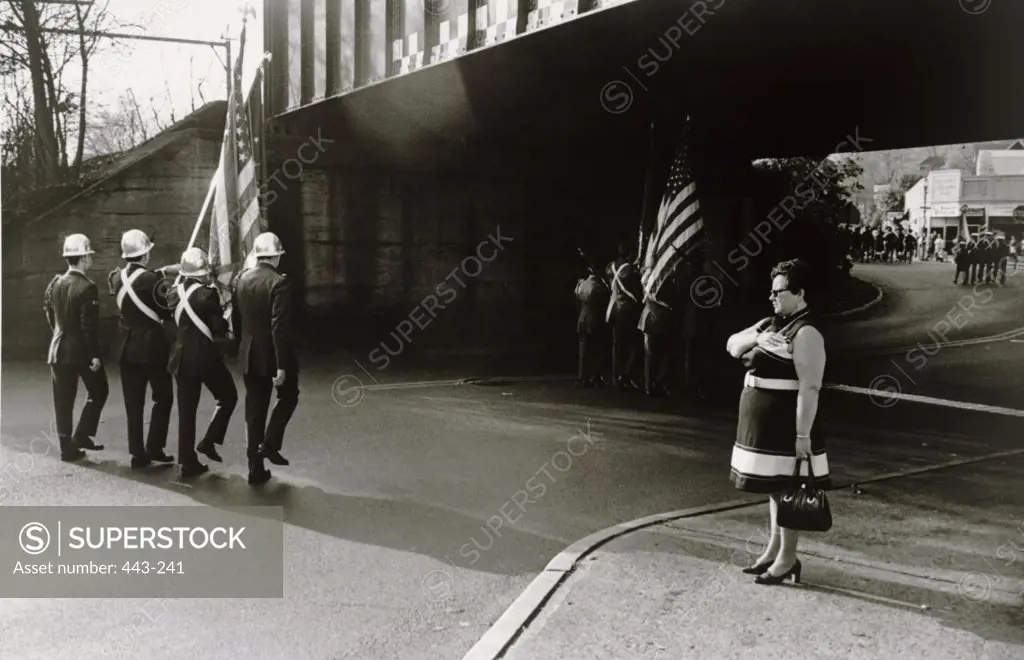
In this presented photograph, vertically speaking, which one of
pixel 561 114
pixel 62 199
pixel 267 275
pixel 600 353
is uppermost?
pixel 561 114

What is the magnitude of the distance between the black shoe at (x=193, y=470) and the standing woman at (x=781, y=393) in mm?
3671

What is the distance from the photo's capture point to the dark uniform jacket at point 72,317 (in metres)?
5.64

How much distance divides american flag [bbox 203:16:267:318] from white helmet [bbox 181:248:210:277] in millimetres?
113

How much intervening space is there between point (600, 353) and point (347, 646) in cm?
680

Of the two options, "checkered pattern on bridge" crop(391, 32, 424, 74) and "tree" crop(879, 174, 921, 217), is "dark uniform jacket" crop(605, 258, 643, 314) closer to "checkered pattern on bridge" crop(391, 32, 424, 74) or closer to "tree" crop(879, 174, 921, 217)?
"checkered pattern on bridge" crop(391, 32, 424, 74)

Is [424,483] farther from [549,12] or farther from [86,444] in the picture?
[549,12]

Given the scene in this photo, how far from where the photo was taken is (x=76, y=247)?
247 inches

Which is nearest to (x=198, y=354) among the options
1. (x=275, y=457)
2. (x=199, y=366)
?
(x=199, y=366)

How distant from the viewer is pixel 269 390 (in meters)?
6.82

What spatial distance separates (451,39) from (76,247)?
3.97 meters

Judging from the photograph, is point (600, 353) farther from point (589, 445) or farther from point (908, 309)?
point (908, 309)

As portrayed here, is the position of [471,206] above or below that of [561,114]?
below

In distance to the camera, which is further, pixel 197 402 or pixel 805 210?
pixel 805 210

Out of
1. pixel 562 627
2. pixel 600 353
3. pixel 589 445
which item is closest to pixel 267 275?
pixel 589 445
